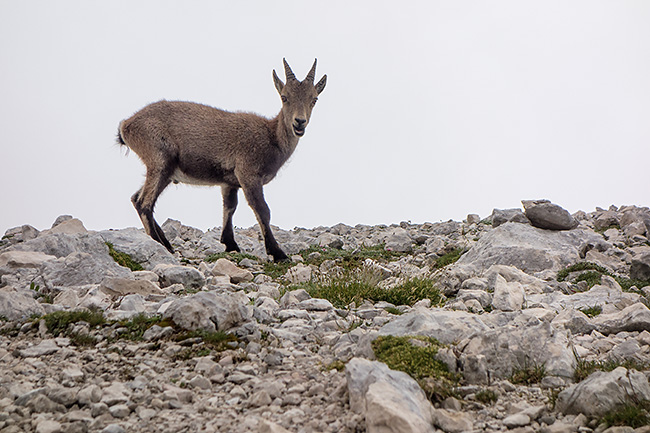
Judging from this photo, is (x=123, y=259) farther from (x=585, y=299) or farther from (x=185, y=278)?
(x=585, y=299)

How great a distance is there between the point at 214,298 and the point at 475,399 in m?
2.79

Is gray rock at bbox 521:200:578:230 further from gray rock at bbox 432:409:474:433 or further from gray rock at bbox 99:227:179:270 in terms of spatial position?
gray rock at bbox 432:409:474:433

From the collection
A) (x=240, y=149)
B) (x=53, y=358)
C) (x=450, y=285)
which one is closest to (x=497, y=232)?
(x=450, y=285)

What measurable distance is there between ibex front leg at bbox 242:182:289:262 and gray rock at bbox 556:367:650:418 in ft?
34.4

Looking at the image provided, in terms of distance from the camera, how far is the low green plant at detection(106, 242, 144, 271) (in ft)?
37.2

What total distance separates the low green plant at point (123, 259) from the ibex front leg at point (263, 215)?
11.6ft

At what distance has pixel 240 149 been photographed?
49.5 feet

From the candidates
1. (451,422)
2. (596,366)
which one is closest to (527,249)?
(596,366)

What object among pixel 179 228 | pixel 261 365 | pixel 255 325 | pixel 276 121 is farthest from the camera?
pixel 179 228

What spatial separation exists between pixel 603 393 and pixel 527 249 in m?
9.28

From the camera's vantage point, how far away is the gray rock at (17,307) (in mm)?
6634

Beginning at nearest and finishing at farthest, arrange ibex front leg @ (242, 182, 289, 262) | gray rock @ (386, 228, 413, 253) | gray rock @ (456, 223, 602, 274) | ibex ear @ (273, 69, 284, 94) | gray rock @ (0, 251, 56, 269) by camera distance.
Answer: gray rock @ (0, 251, 56, 269) < gray rock @ (456, 223, 602, 274) < ibex front leg @ (242, 182, 289, 262) < ibex ear @ (273, 69, 284, 94) < gray rock @ (386, 228, 413, 253)

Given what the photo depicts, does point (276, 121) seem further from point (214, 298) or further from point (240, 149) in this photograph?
point (214, 298)

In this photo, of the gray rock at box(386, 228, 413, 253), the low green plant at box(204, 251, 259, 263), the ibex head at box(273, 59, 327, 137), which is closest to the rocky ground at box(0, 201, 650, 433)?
the low green plant at box(204, 251, 259, 263)
